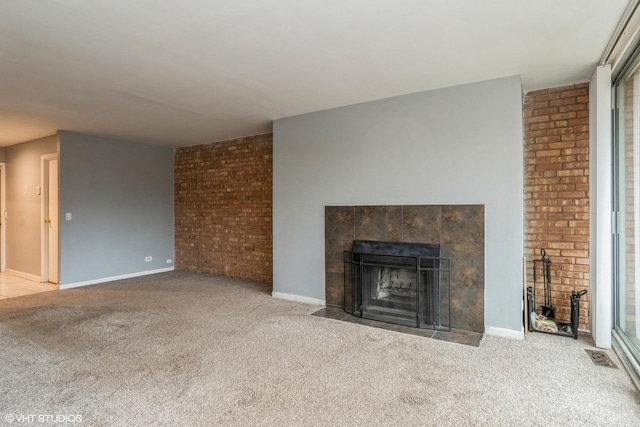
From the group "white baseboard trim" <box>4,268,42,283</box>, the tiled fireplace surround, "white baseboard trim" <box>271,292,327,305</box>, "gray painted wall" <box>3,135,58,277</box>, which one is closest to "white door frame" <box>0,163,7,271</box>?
"gray painted wall" <box>3,135,58,277</box>

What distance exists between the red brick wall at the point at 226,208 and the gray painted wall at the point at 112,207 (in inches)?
14.0

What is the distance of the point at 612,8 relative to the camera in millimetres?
2191

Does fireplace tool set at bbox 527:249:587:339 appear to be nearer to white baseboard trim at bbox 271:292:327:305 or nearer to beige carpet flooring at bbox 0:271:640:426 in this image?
beige carpet flooring at bbox 0:271:640:426

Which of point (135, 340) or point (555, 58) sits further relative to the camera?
point (135, 340)

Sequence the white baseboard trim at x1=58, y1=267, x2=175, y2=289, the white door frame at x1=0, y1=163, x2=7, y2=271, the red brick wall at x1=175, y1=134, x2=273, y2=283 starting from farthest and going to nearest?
the white door frame at x1=0, y1=163, x2=7, y2=271 → the red brick wall at x1=175, y1=134, x2=273, y2=283 → the white baseboard trim at x1=58, y1=267, x2=175, y2=289

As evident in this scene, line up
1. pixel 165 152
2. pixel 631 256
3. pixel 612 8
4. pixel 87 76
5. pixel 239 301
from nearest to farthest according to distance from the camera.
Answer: pixel 612 8, pixel 631 256, pixel 87 76, pixel 239 301, pixel 165 152

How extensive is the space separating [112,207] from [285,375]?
504cm

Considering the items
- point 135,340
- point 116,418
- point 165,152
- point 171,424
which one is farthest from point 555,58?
point 165,152

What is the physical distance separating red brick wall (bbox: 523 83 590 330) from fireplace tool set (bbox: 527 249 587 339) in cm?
5

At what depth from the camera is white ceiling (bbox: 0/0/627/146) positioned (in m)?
2.21

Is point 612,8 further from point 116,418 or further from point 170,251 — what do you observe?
point 170,251

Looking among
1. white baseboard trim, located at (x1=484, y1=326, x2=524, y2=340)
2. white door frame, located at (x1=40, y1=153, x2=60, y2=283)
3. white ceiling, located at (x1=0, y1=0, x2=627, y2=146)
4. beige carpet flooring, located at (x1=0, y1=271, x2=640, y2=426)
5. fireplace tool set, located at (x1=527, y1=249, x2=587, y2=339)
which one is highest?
white ceiling, located at (x1=0, y1=0, x2=627, y2=146)

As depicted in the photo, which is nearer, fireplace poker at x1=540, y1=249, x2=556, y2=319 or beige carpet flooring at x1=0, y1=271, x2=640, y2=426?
beige carpet flooring at x1=0, y1=271, x2=640, y2=426

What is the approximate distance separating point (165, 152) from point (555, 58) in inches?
253
